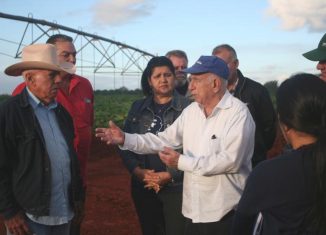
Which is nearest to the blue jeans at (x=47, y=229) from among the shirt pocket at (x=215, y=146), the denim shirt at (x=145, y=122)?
the denim shirt at (x=145, y=122)

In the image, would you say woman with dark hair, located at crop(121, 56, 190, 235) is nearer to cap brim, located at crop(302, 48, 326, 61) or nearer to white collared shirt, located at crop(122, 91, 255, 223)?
white collared shirt, located at crop(122, 91, 255, 223)

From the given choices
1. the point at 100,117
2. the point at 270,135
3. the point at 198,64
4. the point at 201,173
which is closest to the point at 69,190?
the point at 201,173

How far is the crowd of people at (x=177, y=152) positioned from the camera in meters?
2.27

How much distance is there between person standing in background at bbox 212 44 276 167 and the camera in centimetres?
516

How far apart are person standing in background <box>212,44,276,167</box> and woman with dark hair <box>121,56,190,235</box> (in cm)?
92

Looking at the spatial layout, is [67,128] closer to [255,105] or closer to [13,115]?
[13,115]

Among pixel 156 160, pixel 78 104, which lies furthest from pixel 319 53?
pixel 78 104

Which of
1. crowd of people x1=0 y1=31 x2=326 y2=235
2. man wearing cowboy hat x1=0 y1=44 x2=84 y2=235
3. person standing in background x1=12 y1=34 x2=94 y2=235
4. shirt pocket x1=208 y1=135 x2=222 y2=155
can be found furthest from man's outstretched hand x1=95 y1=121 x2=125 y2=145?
shirt pocket x1=208 y1=135 x2=222 y2=155

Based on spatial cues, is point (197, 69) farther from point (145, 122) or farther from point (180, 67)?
point (180, 67)

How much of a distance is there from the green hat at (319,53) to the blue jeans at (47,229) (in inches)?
108

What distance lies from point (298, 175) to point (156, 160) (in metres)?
2.35

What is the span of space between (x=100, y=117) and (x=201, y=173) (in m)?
19.7

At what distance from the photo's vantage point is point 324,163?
2143mm

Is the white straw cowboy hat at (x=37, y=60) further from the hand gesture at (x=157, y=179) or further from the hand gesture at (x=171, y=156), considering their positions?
the hand gesture at (x=157, y=179)
